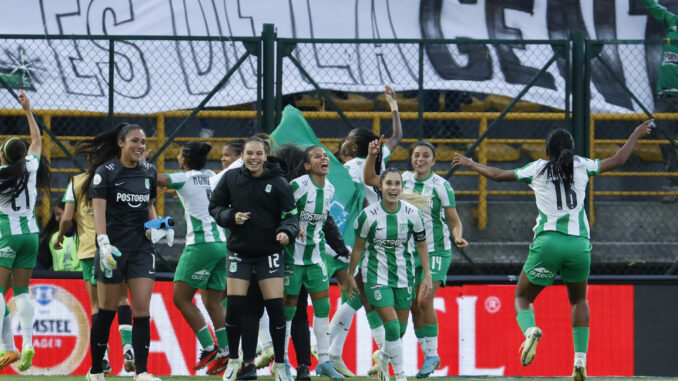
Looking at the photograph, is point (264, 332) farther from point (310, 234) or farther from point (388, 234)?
point (388, 234)

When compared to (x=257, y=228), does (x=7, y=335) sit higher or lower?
lower

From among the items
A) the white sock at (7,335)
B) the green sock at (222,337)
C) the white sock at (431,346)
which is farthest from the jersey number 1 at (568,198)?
the white sock at (7,335)

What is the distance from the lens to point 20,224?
9852mm

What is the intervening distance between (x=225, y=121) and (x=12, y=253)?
3.55 meters

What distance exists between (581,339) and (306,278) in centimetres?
227

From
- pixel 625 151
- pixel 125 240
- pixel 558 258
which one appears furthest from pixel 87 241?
pixel 625 151

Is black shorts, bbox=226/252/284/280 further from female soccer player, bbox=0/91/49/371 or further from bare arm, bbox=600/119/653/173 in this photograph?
bare arm, bbox=600/119/653/173

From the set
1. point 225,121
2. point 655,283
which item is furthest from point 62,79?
point 655,283

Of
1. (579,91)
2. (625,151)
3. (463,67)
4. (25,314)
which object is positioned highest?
(463,67)

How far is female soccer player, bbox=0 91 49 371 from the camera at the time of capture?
382 inches

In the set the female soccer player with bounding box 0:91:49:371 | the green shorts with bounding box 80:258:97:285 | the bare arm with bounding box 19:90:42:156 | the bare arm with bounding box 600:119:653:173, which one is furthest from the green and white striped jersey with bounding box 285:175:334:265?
the female soccer player with bounding box 0:91:49:371

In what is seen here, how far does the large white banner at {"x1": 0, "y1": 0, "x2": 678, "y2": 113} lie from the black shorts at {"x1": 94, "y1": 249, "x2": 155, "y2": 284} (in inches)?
130

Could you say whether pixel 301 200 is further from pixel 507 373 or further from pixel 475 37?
pixel 475 37

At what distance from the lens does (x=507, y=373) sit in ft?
34.6
